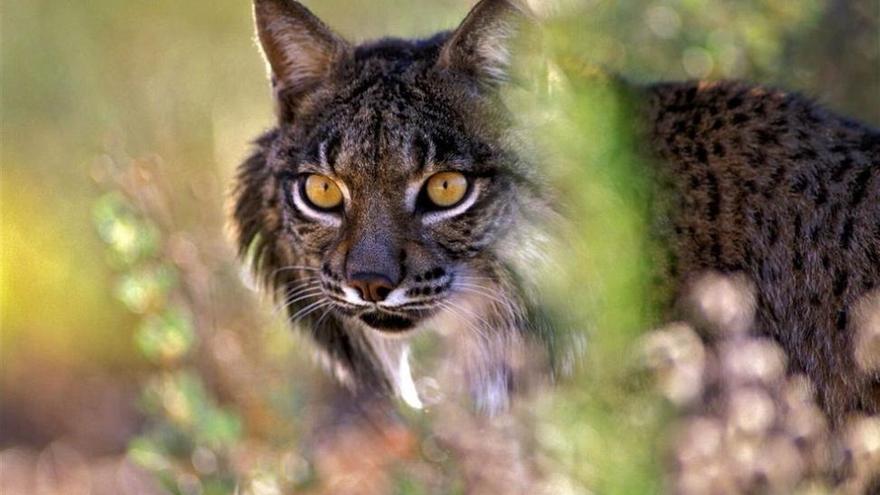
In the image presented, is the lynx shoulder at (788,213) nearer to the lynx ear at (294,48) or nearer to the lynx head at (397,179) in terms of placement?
the lynx head at (397,179)

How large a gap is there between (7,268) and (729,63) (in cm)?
516

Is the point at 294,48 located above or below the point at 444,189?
above

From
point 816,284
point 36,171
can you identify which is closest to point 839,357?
point 816,284

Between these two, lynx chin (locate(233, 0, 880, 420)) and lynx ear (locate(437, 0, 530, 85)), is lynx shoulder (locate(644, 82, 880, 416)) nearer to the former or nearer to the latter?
lynx chin (locate(233, 0, 880, 420))

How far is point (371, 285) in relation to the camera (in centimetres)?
460

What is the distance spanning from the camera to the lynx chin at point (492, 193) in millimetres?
4672

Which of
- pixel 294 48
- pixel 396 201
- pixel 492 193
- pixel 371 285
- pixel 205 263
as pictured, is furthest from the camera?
pixel 205 263

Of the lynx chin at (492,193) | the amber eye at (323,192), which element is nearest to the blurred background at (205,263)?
the lynx chin at (492,193)

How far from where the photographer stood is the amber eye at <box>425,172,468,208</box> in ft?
15.6

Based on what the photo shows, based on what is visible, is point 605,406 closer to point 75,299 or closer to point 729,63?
point 729,63

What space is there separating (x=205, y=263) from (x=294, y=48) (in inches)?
62.2

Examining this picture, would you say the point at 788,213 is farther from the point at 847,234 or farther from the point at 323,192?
the point at 323,192

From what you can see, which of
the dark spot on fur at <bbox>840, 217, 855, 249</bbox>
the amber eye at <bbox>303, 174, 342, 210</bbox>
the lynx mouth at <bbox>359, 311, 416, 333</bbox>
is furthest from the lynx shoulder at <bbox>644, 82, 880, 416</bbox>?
the amber eye at <bbox>303, 174, 342, 210</bbox>

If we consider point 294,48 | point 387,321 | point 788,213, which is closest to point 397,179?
point 387,321
